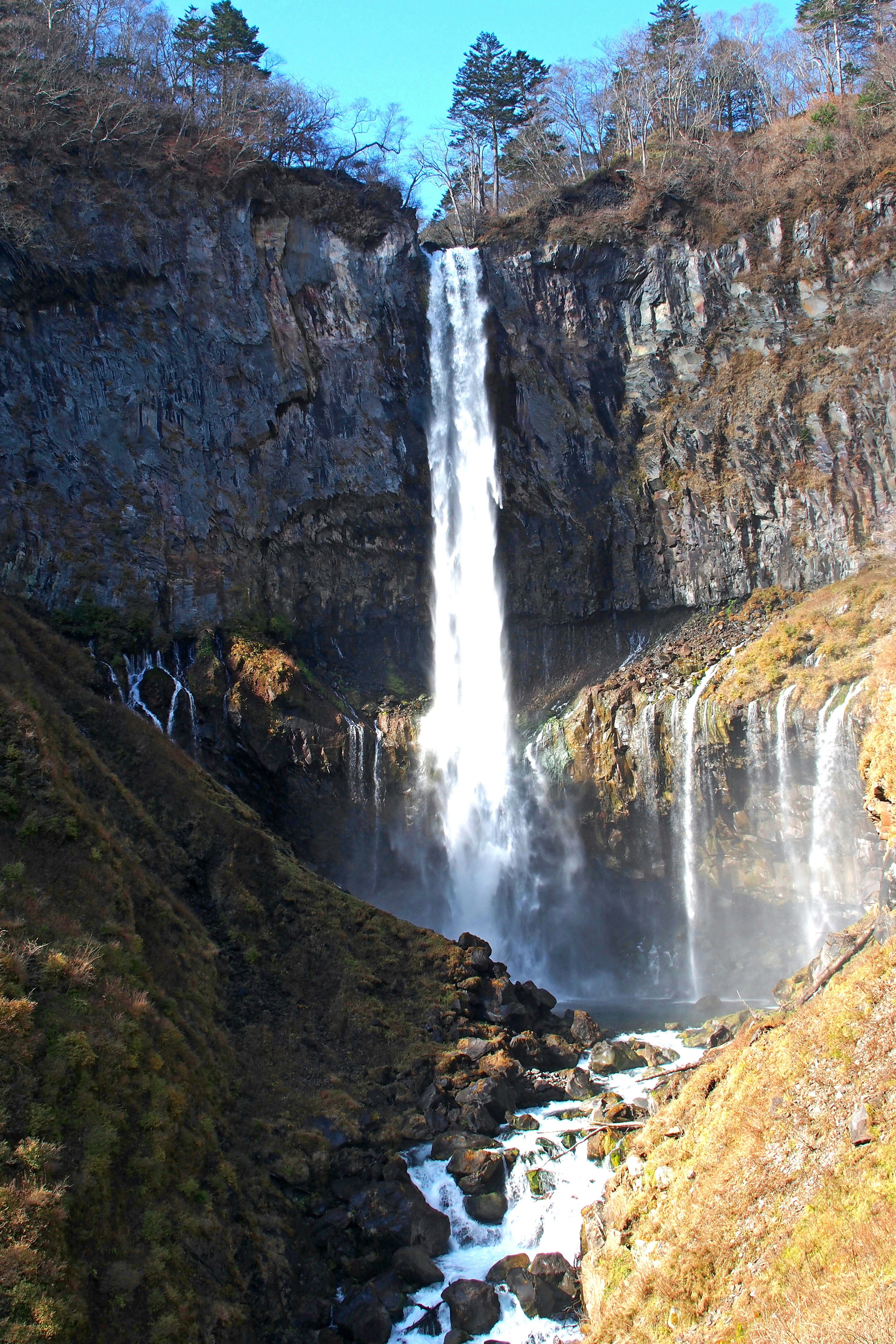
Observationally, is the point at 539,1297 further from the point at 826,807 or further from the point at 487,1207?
the point at 826,807

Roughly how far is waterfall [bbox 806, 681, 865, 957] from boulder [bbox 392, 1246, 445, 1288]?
16.1 meters

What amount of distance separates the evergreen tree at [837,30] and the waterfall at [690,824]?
32.5 metres

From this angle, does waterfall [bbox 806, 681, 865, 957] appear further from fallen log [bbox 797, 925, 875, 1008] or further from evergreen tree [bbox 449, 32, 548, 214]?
evergreen tree [bbox 449, 32, 548, 214]

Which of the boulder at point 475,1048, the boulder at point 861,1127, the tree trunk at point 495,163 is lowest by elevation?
the boulder at point 475,1048

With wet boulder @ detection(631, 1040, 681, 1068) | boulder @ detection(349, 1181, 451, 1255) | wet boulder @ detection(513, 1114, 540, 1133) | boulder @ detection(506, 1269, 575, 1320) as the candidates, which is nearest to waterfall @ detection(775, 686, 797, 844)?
wet boulder @ detection(631, 1040, 681, 1068)

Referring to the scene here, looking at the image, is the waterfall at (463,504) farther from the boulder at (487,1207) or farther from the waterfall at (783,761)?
the boulder at (487,1207)

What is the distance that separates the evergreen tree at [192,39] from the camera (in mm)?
38062

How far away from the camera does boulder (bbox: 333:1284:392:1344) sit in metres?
12.0

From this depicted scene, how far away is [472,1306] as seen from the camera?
40.7 feet

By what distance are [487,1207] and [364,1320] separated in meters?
2.86

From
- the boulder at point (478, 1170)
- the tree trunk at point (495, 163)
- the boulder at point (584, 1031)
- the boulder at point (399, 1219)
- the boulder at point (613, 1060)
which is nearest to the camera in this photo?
the boulder at point (399, 1219)

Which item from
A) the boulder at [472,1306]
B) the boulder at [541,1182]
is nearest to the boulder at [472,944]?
the boulder at [541,1182]

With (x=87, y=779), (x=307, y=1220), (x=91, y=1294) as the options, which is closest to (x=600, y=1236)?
(x=307, y=1220)

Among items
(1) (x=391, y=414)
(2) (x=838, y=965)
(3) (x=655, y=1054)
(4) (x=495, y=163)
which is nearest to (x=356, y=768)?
(1) (x=391, y=414)
